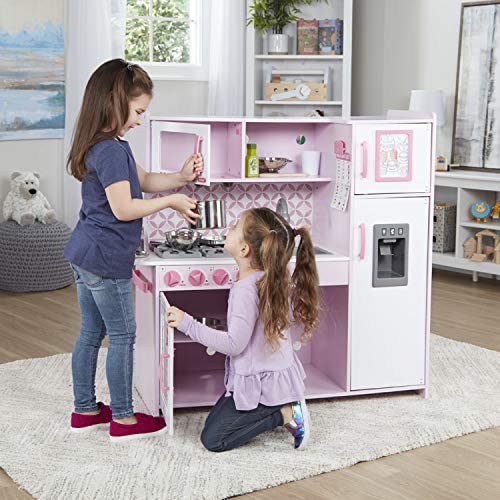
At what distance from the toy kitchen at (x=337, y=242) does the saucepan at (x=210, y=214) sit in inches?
3.9

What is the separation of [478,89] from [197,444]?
344 centimetres

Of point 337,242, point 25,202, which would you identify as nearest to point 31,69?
point 25,202

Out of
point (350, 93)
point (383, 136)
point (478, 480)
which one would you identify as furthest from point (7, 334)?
point (350, 93)

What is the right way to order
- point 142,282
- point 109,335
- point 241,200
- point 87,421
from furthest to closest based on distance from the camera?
point 241,200
point 142,282
point 87,421
point 109,335

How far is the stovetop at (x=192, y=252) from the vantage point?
311 cm

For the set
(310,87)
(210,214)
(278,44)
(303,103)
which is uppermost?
(278,44)

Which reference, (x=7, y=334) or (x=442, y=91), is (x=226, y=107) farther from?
(x=7, y=334)

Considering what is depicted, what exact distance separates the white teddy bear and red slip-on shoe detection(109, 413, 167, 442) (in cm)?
255

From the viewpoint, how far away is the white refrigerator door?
10.7 ft

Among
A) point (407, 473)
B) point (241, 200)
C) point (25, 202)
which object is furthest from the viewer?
point (25, 202)

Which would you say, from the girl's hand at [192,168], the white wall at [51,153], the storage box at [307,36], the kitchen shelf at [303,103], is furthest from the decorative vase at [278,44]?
the girl's hand at [192,168]

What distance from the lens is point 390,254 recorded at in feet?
11.0

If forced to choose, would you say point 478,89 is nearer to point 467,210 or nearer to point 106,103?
point 467,210

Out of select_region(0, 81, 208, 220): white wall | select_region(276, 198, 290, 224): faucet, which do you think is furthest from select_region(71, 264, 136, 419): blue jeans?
select_region(0, 81, 208, 220): white wall
